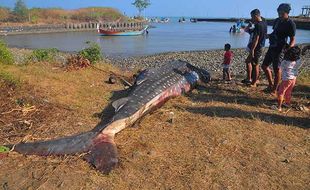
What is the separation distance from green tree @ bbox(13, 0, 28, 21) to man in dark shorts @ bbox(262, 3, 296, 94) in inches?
3015

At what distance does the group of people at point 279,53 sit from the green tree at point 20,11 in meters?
75.7

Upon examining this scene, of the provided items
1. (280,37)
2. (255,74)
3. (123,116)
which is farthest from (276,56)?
(123,116)

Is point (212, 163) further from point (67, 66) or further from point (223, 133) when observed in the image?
point (67, 66)

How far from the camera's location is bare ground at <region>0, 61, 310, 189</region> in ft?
15.2

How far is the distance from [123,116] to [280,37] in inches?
152

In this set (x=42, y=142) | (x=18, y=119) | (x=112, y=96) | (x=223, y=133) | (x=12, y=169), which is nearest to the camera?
(x=12, y=169)

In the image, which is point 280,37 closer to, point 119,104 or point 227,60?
point 227,60

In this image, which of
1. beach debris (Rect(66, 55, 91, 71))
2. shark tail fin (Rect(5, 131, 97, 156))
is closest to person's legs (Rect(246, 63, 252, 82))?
beach debris (Rect(66, 55, 91, 71))

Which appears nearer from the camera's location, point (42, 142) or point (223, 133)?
point (42, 142)

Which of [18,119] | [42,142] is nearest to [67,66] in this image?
[18,119]

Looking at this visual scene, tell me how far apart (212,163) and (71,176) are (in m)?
1.88

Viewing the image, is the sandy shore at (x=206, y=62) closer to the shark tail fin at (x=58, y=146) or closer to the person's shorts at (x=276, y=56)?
the person's shorts at (x=276, y=56)

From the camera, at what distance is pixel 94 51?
12.5m

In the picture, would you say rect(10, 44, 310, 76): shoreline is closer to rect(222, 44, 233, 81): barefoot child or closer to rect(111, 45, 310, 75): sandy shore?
rect(111, 45, 310, 75): sandy shore
